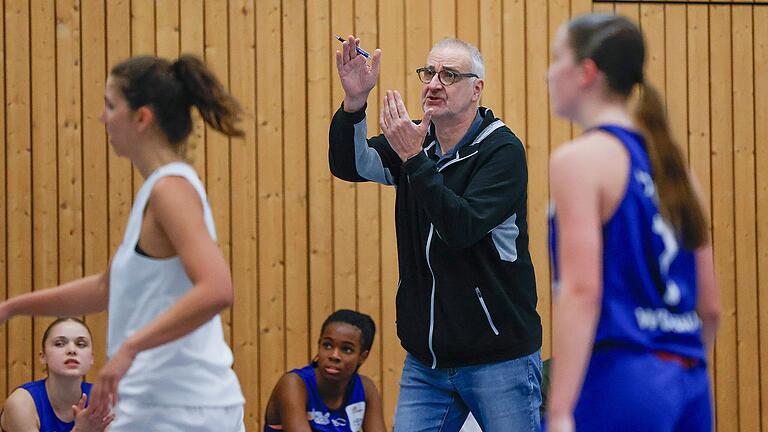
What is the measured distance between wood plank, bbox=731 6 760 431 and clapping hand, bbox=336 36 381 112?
340 cm

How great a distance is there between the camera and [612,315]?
2660 millimetres

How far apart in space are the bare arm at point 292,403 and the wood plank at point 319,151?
91 cm

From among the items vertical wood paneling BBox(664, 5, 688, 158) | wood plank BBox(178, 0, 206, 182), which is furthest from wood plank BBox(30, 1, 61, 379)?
vertical wood paneling BBox(664, 5, 688, 158)

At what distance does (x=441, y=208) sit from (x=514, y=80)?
3.10 m

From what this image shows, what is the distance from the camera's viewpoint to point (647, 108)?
2.81 metres

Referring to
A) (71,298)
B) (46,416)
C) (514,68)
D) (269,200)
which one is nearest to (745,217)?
(514,68)

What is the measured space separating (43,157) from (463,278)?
3.22 m

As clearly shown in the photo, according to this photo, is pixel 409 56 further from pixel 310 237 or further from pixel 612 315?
pixel 612 315

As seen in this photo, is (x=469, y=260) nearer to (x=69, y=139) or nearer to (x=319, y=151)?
(x=319, y=151)

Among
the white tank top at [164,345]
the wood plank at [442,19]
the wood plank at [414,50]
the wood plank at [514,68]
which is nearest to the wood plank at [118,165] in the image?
the wood plank at [414,50]

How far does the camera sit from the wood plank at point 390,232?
700 cm

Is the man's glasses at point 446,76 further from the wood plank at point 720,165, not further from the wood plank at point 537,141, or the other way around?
the wood plank at point 720,165

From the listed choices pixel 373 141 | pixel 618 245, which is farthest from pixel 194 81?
pixel 373 141

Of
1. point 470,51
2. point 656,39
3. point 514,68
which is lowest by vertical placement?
point 470,51
